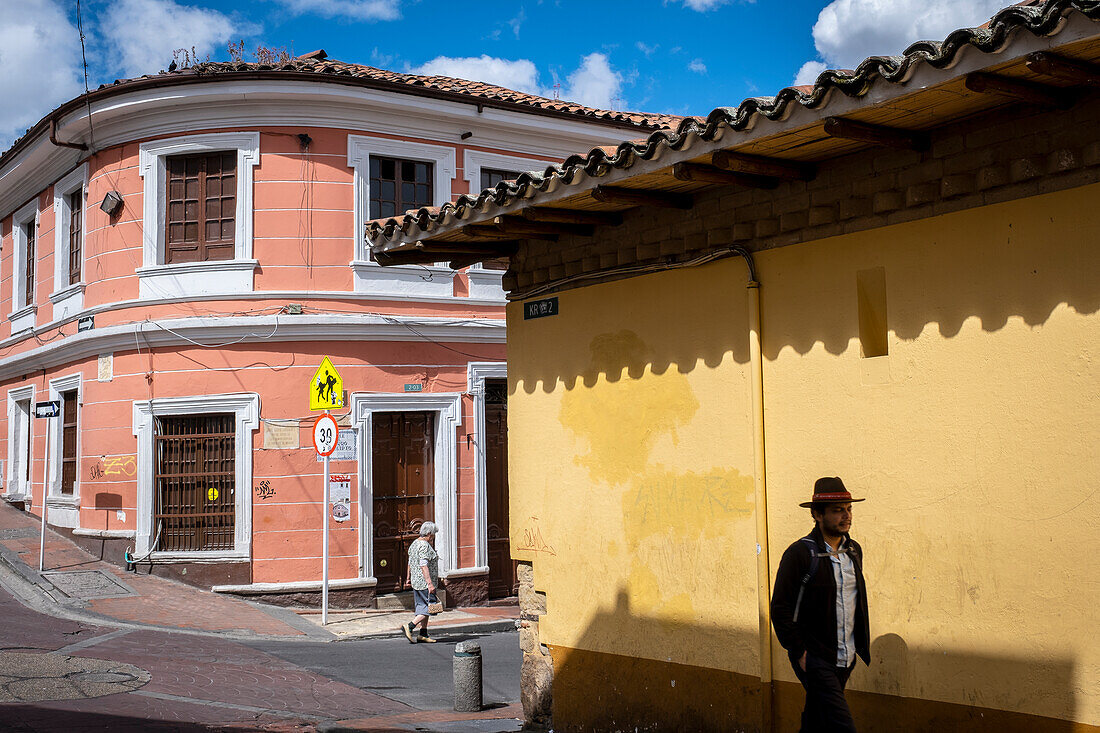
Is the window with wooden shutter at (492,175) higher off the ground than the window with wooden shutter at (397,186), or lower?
higher

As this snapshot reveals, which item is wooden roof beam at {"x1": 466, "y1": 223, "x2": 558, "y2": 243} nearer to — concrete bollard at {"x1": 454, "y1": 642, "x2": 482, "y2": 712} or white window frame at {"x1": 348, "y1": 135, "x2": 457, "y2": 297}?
concrete bollard at {"x1": 454, "y1": 642, "x2": 482, "y2": 712}

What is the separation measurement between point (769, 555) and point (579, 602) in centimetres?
192

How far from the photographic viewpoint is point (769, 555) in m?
6.48

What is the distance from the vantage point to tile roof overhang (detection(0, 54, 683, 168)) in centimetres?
1532

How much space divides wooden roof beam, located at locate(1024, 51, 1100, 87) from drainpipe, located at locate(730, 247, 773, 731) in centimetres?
234

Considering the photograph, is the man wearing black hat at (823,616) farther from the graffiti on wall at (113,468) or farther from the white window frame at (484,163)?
the graffiti on wall at (113,468)

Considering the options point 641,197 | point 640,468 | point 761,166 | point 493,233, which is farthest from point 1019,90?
point 493,233

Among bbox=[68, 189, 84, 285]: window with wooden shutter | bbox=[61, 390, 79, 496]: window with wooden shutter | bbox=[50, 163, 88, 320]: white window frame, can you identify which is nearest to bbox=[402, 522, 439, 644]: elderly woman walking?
bbox=[61, 390, 79, 496]: window with wooden shutter

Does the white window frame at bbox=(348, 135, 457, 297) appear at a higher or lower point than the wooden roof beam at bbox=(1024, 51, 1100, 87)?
higher

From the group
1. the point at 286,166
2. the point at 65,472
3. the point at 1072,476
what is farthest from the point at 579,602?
the point at 65,472

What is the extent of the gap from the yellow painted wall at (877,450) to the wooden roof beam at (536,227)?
440 mm

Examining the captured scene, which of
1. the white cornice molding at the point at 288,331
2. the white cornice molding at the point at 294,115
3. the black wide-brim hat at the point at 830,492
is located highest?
the white cornice molding at the point at 294,115

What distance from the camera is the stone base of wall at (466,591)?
15789 mm

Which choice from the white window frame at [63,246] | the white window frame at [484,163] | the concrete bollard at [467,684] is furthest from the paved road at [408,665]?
the white window frame at [63,246]
